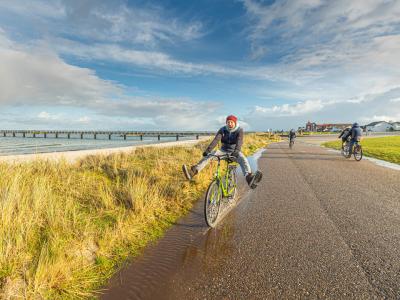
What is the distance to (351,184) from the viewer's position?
8.84 m

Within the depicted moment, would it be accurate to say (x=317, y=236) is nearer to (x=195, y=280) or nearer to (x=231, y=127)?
(x=195, y=280)

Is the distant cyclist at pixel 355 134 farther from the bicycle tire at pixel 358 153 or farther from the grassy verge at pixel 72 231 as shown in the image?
the grassy verge at pixel 72 231

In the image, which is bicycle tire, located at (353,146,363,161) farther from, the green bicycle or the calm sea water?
the calm sea water

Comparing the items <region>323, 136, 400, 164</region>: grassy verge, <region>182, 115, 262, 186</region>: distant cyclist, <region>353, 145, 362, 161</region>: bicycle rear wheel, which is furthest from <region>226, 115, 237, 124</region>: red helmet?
<region>323, 136, 400, 164</region>: grassy verge

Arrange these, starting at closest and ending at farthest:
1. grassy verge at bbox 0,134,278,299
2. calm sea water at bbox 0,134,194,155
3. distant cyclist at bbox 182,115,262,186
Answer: grassy verge at bbox 0,134,278,299
distant cyclist at bbox 182,115,262,186
calm sea water at bbox 0,134,194,155

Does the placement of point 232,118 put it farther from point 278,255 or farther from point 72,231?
point 72,231

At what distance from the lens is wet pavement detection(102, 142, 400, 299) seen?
Answer: 3.04m

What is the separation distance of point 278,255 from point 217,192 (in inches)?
78.2

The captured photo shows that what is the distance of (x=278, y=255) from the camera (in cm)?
386

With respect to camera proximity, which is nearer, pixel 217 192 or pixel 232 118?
pixel 217 192

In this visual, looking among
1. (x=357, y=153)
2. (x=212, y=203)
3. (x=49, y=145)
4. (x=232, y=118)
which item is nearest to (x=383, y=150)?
(x=357, y=153)

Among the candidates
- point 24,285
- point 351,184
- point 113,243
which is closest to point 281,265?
point 113,243

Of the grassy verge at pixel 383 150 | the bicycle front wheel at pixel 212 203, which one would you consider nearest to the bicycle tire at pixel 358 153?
the grassy verge at pixel 383 150

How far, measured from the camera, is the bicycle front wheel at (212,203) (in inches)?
197
